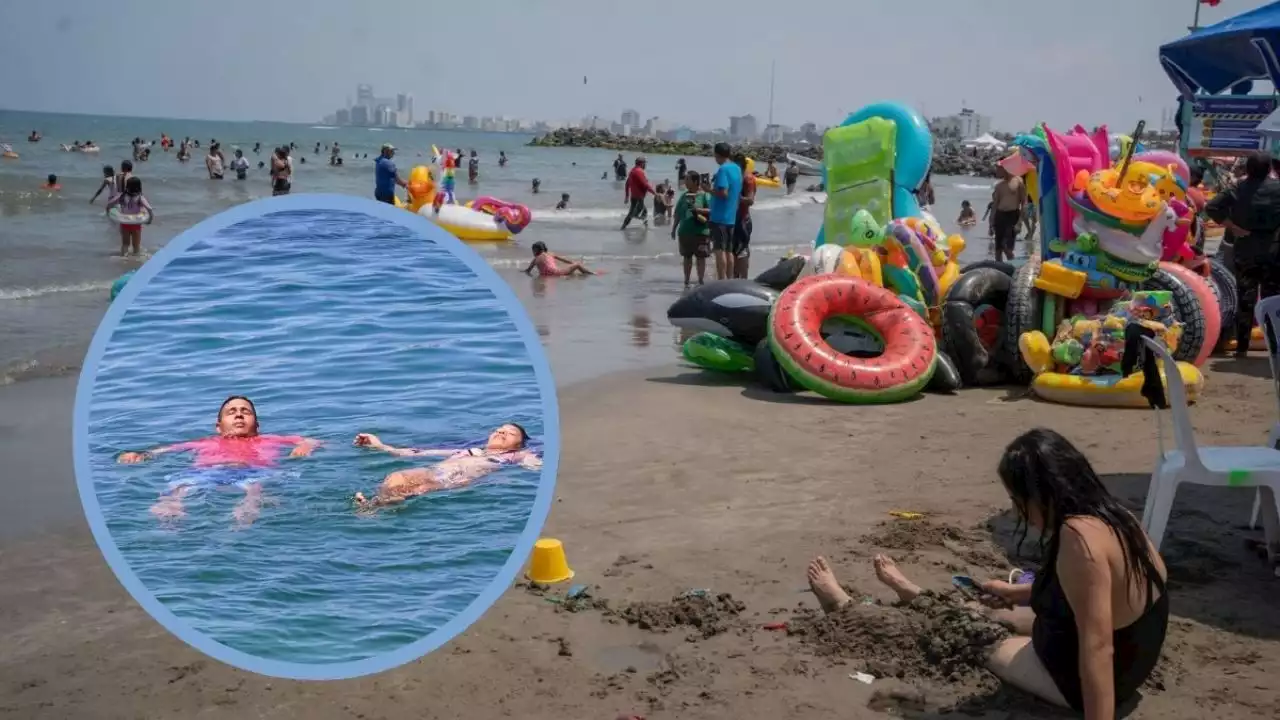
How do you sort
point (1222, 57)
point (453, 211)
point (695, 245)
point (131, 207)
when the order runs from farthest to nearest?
point (1222, 57) → point (453, 211) → point (131, 207) → point (695, 245)

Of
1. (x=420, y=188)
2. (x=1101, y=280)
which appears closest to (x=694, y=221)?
(x=1101, y=280)

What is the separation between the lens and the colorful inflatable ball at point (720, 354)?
8.55 metres

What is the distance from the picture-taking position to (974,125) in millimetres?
123188

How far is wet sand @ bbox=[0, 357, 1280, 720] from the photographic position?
354 cm

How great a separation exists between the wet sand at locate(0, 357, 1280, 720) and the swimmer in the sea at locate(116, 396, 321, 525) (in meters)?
0.85

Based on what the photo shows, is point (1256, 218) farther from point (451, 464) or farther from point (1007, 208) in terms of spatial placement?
point (451, 464)

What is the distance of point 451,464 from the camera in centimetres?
310

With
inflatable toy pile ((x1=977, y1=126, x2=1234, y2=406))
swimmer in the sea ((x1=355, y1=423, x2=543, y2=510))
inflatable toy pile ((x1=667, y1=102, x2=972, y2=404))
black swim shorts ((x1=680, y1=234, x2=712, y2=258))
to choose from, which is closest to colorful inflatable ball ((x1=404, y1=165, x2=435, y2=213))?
black swim shorts ((x1=680, y1=234, x2=712, y2=258))

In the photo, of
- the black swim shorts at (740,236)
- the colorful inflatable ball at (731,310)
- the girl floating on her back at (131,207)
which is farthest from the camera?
the girl floating on her back at (131,207)

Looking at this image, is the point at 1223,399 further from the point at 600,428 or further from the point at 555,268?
the point at 555,268

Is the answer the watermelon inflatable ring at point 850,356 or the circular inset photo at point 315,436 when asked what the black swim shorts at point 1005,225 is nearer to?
the watermelon inflatable ring at point 850,356

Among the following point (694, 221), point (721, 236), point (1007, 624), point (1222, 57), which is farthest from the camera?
point (1222, 57)

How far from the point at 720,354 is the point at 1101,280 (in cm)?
263

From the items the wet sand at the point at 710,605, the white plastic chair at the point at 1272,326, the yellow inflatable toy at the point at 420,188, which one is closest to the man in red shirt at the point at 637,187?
the yellow inflatable toy at the point at 420,188
